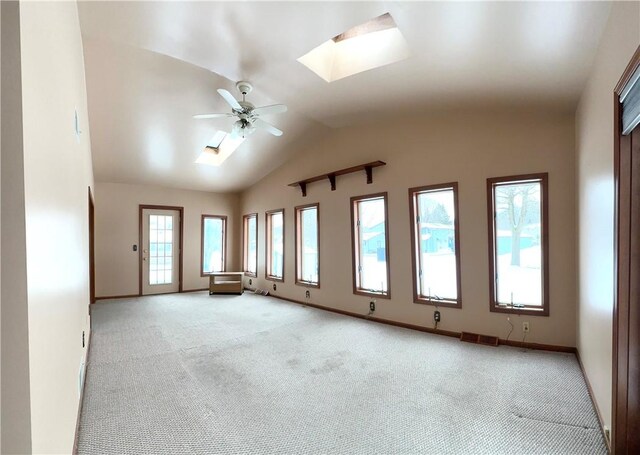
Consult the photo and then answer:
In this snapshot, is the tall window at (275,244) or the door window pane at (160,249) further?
the door window pane at (160,249)

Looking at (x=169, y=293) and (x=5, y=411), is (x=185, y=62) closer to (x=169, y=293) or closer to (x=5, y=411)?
(x=5, y=411)

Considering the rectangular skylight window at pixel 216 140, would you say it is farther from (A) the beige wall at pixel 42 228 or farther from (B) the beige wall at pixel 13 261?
(B) the beige wall at pixel 13 261

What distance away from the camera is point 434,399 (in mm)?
2301

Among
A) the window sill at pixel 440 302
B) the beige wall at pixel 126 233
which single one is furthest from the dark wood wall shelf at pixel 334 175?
the beige wall at pixel 126 233

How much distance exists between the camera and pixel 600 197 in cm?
209

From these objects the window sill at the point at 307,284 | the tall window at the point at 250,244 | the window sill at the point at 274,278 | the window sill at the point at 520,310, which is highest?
the tall window at the point at 250,244

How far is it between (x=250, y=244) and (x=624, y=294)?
6900mm

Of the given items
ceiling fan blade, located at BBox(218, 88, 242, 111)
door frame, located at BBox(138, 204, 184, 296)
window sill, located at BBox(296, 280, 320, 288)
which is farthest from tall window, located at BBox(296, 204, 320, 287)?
door frame, located at BBox(138, 204, 184, 296)

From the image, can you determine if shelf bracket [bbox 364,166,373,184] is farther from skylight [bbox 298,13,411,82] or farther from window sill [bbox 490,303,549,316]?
window sill [bbox 490,303,549,316]

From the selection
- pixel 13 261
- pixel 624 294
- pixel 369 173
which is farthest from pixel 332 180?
pixel 13 261

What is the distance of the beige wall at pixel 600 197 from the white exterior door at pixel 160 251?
7.13m

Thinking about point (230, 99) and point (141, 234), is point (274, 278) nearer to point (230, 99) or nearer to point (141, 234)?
point (141, 234)

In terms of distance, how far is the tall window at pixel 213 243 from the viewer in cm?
742

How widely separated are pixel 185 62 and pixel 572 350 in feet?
16.5
